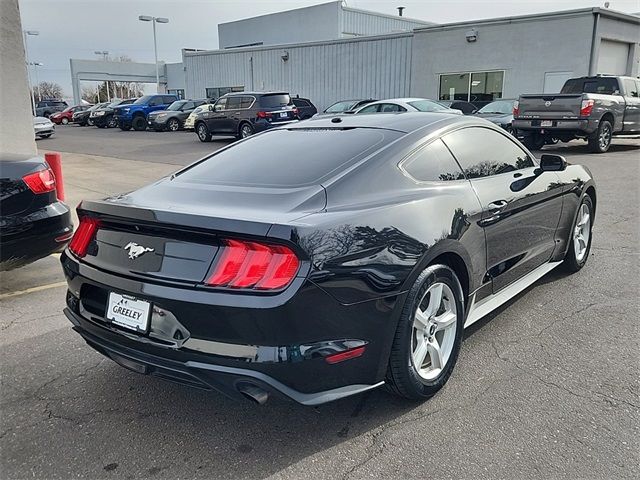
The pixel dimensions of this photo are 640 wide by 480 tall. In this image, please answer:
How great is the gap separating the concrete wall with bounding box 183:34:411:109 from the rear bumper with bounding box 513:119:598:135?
12241mm

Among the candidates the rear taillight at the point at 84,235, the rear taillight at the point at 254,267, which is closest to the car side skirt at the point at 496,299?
the rear taillight at the point at 254,267

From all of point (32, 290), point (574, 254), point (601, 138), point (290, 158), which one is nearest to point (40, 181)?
point (32, 290)

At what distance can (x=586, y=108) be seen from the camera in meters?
13.6

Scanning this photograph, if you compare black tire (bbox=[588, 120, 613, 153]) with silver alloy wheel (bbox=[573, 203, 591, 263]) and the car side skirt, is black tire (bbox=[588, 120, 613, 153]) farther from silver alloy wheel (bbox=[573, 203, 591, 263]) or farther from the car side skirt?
the car side skirt

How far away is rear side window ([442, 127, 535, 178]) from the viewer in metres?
3.58

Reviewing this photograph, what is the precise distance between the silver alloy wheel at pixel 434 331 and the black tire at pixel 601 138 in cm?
1308

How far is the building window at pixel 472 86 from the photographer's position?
2261 centimetres

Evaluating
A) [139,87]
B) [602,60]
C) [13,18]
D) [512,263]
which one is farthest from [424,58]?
[139,87]

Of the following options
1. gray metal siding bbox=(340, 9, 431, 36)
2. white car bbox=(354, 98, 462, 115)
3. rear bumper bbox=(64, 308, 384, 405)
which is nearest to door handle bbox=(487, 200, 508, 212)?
rear bumper bbox=(64, 308, 384, 405)

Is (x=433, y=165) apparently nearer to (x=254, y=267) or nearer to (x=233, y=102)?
(x=254, y=267)

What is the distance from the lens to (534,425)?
2.77 m

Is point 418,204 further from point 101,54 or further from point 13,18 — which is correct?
point 101,54

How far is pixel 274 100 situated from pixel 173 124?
32.2ft

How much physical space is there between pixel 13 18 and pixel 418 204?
8.43 meters
